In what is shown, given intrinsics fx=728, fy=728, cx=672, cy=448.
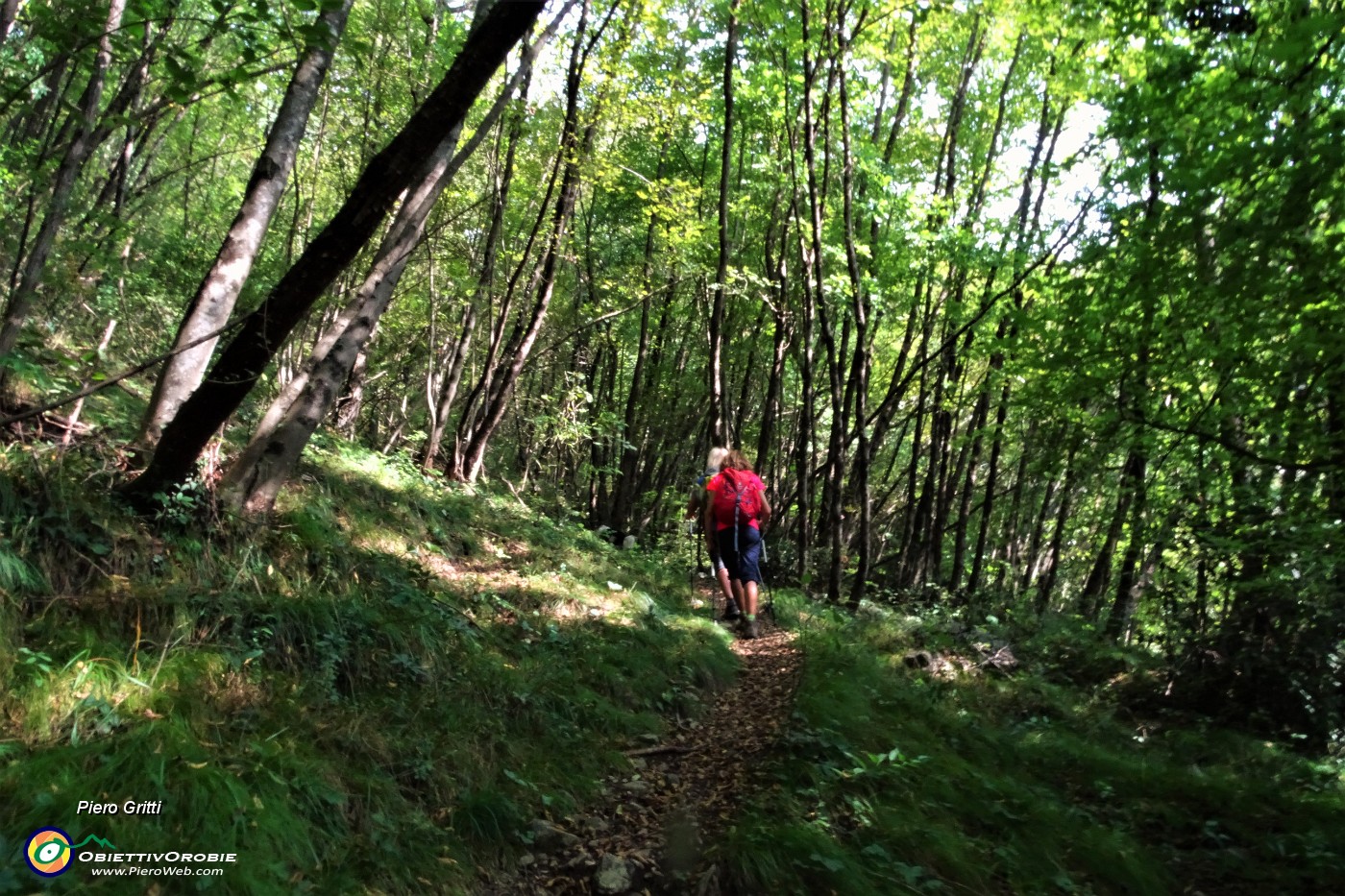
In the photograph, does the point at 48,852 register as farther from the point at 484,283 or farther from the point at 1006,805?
the point at 484,283

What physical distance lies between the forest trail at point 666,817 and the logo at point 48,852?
1531mm

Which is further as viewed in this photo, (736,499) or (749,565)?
(749,565)

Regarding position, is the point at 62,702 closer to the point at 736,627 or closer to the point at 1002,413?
the point at 736,627

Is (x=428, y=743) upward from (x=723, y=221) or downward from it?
downward

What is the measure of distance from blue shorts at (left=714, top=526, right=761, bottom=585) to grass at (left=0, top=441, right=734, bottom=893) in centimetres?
207

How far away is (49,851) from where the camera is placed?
87.0 inches

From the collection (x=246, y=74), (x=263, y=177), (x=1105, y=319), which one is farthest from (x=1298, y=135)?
(x=263, y=177)

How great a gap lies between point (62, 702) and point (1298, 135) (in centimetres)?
673

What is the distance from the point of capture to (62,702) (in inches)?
108

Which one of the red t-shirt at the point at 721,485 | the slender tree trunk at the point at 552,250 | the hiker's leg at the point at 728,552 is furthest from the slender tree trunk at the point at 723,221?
the hiker's leg at the point at 728,552

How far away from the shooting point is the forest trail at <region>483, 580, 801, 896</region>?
327cm

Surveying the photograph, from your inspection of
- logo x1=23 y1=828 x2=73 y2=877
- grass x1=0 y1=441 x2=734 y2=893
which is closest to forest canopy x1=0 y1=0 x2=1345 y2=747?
grass x1=0 y1=441 x2=734 y2=893

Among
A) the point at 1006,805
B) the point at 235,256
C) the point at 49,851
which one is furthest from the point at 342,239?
the point at 1006,805

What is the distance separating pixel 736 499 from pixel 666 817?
13.8 feet
